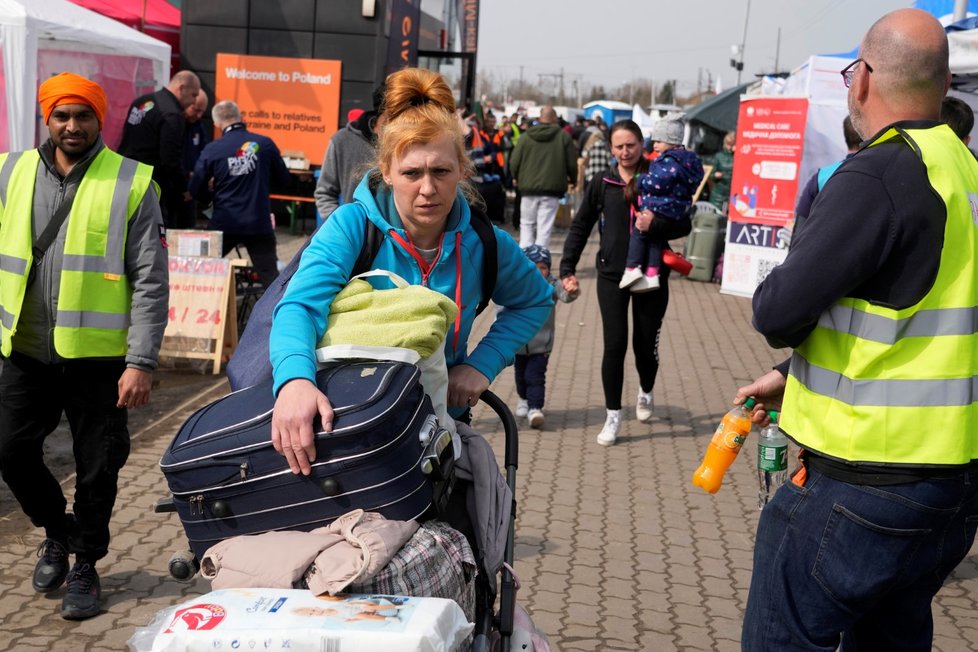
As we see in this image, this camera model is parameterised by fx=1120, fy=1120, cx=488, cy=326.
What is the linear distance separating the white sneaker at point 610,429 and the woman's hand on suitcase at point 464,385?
15.4 ft

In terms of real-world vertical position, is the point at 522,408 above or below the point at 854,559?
below

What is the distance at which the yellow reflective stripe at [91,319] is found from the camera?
14.1 feet

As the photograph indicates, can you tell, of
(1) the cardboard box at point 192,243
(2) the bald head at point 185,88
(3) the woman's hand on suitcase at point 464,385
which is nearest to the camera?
(3) the woman's hand on suitcase at point 464,385

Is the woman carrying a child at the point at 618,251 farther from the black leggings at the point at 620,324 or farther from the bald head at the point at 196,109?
the bald head at the point at 196,109

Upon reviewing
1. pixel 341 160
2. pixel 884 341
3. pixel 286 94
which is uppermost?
pixel 286 94

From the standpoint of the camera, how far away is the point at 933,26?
2613 millimetres

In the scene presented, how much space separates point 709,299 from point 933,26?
1218 cm

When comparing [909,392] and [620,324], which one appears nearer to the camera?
[909,392]

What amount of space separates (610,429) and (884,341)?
16.8 feet

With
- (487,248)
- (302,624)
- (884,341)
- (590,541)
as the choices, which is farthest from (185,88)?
(302,624)

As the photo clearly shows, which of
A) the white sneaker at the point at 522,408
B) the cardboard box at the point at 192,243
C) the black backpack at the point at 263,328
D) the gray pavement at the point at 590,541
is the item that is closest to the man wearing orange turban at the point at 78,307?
the gray pavement at the point at 590,541

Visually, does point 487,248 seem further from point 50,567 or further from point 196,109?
point 196,109

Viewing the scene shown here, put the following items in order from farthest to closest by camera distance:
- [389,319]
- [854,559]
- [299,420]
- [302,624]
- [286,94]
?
1. [286,94]
2. [854,559]
3. [389,319]
4. [299,420]
5. [302,624]

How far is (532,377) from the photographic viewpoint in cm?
775
